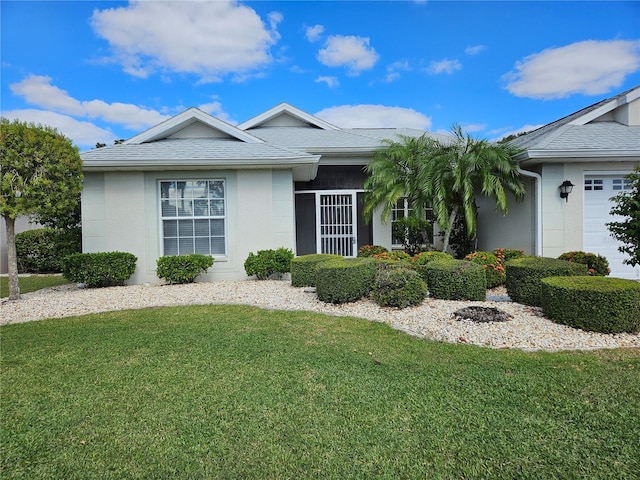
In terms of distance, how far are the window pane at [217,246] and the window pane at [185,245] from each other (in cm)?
57

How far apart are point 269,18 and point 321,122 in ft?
14.9

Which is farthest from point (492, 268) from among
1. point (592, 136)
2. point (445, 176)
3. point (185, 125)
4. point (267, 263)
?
point (185, 125)

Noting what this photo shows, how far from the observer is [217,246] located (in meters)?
9.62

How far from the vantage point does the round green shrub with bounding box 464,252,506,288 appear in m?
8.05

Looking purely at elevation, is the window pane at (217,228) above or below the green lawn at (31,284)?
above

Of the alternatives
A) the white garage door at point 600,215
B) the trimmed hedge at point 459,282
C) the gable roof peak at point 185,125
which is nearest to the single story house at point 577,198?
the white garage door at point 600,215

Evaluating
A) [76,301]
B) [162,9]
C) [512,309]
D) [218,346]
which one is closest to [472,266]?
[512,309]

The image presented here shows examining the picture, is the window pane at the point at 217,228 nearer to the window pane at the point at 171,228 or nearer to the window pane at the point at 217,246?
the window pane at the point at 217,246

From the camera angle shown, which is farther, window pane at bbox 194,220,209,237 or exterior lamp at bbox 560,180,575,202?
window pane at bbox 194,220,209,237

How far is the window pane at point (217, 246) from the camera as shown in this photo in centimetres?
961

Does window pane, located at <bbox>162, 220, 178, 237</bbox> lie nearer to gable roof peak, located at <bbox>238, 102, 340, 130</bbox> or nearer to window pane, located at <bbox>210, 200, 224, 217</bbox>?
window pane, located at <bbox>210, 200, 224, 217</bbox>

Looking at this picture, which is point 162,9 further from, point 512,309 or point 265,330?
point 512,309

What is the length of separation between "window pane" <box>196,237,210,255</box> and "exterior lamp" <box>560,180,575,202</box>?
370 inches

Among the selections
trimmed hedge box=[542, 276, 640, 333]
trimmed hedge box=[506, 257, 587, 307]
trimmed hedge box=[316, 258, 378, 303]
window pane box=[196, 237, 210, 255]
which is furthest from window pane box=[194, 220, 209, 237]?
trimmed hedge box=[542, 276, 640, 333]
